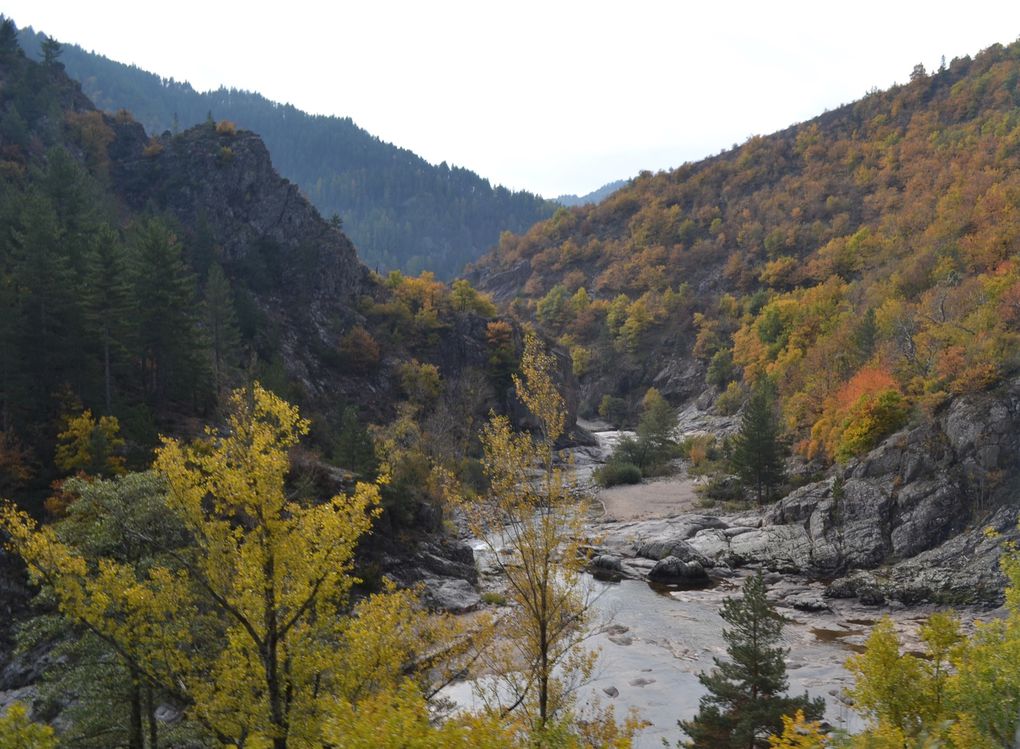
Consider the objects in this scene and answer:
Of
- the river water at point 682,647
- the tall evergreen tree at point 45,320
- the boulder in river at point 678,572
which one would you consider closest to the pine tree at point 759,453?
the boulder in river at point 678,572

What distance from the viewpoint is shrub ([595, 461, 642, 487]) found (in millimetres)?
67625

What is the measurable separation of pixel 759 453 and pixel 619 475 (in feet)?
62.6

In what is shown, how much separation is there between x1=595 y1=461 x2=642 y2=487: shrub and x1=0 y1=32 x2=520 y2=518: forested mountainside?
50.8 feet

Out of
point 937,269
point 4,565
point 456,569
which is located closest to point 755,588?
point 456,569

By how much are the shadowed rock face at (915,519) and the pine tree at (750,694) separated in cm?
1982

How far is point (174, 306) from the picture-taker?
4428 cm

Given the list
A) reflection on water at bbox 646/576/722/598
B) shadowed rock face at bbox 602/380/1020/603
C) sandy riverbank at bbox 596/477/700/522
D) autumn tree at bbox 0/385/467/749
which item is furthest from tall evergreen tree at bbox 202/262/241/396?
autumn tree at bbox 0/385/467/749

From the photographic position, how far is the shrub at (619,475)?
67.6 meters

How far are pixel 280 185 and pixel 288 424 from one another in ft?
267

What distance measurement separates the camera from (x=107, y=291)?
37906mm

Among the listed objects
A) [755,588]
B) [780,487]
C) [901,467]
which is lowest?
[780,487]

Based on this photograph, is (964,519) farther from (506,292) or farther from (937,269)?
(506,292)

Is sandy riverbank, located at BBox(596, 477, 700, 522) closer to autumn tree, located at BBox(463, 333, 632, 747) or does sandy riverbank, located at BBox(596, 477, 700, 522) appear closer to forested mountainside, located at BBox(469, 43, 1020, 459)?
forested mountainside, located at BBox(469, 43, 1020, 459)

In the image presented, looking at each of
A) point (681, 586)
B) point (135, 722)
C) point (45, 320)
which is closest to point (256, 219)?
point (45, 320)
